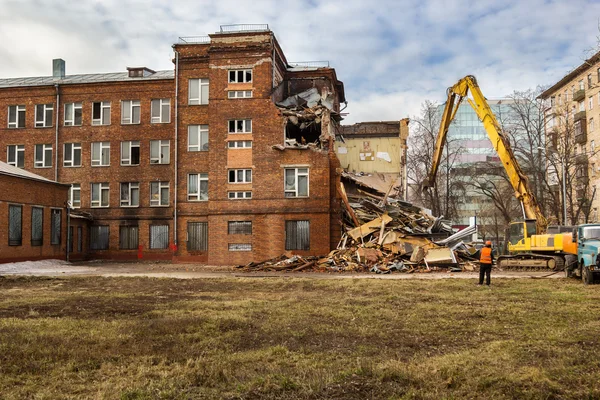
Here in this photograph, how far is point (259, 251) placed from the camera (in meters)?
33.3

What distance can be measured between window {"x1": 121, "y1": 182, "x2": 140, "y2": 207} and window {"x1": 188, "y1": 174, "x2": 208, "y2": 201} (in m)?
4.85

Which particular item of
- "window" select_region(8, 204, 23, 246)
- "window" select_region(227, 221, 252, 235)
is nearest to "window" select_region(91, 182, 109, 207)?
"window" select_region(8, 204, 23, 246)

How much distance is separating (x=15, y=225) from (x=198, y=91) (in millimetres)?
Result: 14566

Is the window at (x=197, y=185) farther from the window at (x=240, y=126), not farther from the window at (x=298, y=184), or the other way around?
the window at (x=298, y=184)

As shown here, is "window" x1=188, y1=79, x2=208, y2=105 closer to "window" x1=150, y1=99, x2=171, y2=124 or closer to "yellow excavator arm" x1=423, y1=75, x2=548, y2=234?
"window" x1=150, y1=99, x2=171, y2=124

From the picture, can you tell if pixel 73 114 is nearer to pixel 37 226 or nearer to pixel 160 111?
pixel 160 111

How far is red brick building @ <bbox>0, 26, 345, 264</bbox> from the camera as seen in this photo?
110ft

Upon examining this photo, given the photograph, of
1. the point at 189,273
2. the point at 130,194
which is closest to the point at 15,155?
the point at 130,194

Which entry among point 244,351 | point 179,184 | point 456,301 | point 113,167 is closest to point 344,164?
point 179,184

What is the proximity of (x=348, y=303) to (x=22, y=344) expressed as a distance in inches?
320

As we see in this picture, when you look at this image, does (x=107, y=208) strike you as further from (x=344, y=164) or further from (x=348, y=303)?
(x=348, y=303)

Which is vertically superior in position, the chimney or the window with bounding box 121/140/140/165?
the chimney

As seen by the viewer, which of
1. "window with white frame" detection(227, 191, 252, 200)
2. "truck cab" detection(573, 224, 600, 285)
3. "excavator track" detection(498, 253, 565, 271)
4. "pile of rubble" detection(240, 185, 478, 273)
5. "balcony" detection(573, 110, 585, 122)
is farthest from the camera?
"balcony" detection(573, 110, 585, 122)

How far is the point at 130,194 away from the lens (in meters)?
41.4
